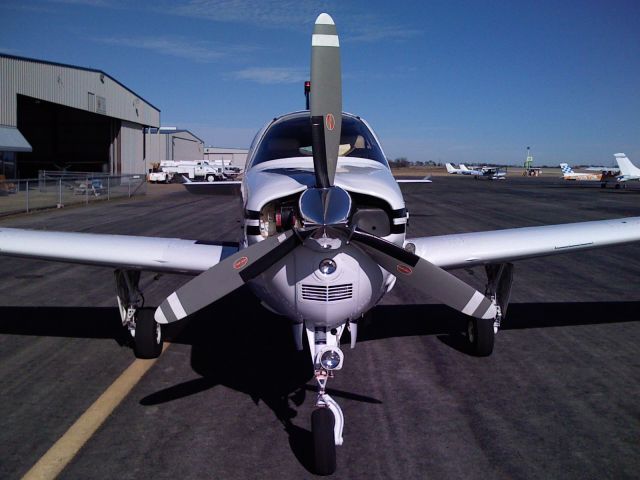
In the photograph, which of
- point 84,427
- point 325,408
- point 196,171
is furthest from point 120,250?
point 196,171

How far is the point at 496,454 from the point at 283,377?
6.82ft

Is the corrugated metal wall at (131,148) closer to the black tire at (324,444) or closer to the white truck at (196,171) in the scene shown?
the white truck at (196,171)

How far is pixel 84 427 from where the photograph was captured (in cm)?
430

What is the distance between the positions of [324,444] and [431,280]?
1.26 m

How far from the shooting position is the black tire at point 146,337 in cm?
592

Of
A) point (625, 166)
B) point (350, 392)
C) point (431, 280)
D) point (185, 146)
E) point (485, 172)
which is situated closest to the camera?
point (431, 280)

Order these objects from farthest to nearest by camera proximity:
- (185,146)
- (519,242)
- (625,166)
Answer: (185,146)
(625,166)
(519,242)

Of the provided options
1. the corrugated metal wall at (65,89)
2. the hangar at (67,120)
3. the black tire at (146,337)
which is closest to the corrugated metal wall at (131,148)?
the hangar at (67,120)

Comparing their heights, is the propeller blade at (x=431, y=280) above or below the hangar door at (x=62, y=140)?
below

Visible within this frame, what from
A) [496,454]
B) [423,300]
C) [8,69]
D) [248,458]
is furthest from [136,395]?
[8,69]

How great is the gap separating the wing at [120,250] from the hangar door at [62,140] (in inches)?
1871

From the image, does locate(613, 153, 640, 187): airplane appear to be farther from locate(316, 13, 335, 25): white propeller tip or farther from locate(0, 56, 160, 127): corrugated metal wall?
locate(316, 13, 335, 25): white propeller tip

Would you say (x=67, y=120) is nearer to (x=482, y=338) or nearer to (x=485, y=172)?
(x=485, y=172)

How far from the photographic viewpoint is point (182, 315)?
3.67 m
